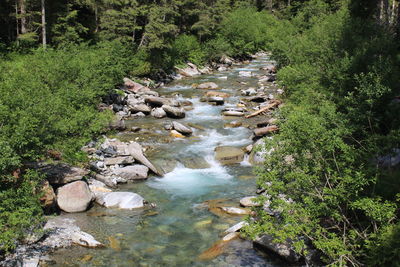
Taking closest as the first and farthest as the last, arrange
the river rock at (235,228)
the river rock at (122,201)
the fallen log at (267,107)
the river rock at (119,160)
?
the river rock at (235,228) < the river rock at (122,201) < the river rock at (119,160) < the fallen log at (267,107)

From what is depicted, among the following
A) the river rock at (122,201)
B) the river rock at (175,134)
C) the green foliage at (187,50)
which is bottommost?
the river rock at (175,134)

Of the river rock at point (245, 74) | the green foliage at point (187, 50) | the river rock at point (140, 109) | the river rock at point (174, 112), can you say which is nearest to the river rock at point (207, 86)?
the green foliage at point (187, 50)

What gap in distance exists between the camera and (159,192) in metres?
14.2

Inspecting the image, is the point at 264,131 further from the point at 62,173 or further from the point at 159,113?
the point at 62,173

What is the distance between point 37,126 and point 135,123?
11.4m

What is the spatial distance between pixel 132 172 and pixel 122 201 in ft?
8.16

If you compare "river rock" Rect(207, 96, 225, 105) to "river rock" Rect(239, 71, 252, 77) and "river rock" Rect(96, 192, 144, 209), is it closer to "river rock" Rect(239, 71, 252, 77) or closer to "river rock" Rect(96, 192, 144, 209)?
"river rock" Rect(239, 71, 252, 77)

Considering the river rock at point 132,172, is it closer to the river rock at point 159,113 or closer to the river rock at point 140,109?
the river rock at point 159,113

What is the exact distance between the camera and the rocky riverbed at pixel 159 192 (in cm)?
989

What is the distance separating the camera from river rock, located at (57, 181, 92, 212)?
12.0 meters

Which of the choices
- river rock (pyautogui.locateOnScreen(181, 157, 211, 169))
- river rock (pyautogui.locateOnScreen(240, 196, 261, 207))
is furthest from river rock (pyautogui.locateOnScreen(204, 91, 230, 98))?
river rock (pyautogui.locateOnScreen(240, 196, 261, 207))

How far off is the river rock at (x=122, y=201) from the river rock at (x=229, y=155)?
559 centimetres

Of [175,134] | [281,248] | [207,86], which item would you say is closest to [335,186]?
[281,248]

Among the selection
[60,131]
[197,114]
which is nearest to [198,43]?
[197,114]
